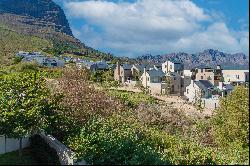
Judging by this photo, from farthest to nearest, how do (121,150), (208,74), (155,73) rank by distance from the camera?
(208,74), (155,73), (121,150)

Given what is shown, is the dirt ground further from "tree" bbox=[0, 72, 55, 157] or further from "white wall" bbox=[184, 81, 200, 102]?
"tree" bbox=[0, 72, 55, 157]

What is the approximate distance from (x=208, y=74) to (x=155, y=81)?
11.3 m

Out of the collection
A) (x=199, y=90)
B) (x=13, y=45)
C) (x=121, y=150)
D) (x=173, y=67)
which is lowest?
(x=121, y=150)

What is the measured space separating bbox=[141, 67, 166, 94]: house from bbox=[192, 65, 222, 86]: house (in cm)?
849

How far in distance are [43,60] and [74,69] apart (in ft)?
234

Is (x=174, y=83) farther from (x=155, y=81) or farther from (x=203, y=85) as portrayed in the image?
(x=203, y=85)

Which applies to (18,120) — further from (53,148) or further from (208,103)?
(208,103)

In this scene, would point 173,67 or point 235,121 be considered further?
point 173,67

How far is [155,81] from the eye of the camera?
3349 inches

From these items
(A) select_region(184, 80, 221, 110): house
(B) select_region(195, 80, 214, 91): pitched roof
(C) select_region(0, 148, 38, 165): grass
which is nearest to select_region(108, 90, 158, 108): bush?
(A) select_region(184, 80, 221, 110): house

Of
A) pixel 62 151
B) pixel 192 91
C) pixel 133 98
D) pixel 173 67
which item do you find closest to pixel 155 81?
pixel 192 91

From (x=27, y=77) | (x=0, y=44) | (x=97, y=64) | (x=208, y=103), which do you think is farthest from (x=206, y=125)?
(x=0, y=44)

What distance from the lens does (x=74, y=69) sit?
3847cm

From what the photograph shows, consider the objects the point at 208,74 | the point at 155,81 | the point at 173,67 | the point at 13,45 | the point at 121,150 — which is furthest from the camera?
the point at 13,45
